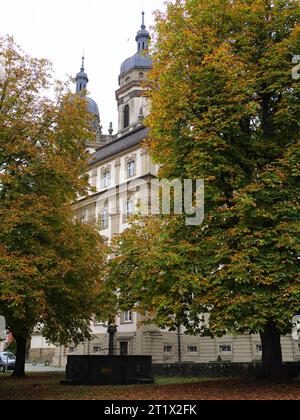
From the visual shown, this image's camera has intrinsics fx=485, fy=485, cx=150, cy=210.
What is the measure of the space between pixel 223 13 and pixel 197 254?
28.5 feet

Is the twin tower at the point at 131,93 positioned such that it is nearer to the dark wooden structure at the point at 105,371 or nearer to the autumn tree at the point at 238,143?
the autumn tree at the point at 238,143

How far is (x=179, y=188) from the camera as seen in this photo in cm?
1662

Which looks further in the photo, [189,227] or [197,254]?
[189,227]

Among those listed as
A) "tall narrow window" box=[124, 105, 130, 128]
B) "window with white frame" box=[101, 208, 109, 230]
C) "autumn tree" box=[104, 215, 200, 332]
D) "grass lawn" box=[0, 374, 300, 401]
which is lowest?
"grass lawn" box=[0, 374, 300, 401]

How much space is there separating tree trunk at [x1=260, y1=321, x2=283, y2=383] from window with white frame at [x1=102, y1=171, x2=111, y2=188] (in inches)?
1207

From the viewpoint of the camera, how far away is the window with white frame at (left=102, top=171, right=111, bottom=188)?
45644 mm

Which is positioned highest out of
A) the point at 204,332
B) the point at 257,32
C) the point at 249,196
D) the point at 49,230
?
the point at 257,32

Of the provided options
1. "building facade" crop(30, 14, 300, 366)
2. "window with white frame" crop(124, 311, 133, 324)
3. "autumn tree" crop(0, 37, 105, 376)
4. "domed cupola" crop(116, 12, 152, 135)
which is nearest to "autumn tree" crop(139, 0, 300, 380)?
"autumn tree" crop(0, 37, 105, 376)

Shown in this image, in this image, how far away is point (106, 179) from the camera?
4616cm

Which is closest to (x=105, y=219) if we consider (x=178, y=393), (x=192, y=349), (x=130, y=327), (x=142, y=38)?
(x=130, y=327)

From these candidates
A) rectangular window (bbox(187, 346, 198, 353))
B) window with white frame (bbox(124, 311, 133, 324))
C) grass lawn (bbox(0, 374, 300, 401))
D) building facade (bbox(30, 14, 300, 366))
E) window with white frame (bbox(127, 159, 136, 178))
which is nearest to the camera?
grass lawn (bbox(0, 374, 300, 401))

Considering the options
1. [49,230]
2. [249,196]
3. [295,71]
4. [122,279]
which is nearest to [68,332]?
[122,279]

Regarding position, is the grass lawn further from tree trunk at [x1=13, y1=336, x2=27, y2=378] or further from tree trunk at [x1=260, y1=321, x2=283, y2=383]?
tree trunk at [x1=13, y1=336, x2=27, y2=378]

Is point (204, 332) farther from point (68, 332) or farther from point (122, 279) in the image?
point (68, 332)
